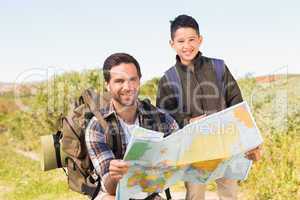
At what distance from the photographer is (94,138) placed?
238cm

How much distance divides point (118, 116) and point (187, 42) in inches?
37.8

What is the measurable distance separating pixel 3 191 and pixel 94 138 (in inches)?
201

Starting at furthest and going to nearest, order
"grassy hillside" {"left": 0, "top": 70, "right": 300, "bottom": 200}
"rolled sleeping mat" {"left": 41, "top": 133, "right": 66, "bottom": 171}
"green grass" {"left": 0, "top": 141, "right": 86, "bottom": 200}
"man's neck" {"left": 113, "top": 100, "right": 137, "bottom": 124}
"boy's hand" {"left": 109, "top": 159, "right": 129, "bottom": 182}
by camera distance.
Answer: "green grass" {"left": 0, "top": 141, "right": 86, "bottom": 200} → "grassy hillside" {"left": 0, "top": 70, "right": 300, "bottom": 200} → "rolled sleeping mat" {"left": 41, "top": 133, "right": 66, "bottom": 171} → "man's neck" {"left": 113, "top": 100, "right": 137, "bottom": 124} → "boy's hand" {"left": 109, "top": 159, "right": 129, "bottom": 182}

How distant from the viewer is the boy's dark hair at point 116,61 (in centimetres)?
242

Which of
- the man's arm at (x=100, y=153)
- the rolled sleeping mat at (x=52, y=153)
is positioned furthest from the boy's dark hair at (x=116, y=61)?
the rolled sleeping mat at (x=52, y=153)

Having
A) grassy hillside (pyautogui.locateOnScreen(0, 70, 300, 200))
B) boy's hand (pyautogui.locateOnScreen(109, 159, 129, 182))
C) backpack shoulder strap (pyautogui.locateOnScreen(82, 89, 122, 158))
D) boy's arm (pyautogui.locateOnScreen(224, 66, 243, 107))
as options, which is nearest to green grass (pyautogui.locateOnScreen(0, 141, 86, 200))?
grassy hillside (pyautogui.locateOnScreen(0, 70, 300, 200))

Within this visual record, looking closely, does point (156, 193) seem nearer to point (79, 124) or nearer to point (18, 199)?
point (79, 124)

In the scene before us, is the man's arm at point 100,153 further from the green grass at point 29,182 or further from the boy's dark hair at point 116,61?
the green grass at point 29,182

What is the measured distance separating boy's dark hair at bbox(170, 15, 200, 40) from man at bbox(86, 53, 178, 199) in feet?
2.95

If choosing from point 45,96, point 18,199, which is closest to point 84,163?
point 18,199

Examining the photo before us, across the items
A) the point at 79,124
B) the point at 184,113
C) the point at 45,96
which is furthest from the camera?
the point at 45,96

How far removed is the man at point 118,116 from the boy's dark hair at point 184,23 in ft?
2.95

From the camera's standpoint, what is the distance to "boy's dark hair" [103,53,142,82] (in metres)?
2.42

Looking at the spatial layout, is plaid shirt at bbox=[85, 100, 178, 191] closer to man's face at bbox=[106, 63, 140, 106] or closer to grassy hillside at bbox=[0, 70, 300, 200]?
man's face at bbox=[106, 63, 140, 106]
